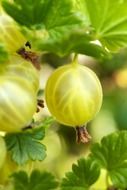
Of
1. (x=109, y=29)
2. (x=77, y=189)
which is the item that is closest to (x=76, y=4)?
(x=109, y=29)

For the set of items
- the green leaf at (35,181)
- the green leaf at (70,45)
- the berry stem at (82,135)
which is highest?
the green leaf at (70,45)

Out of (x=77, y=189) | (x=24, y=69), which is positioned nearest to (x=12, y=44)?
(x=24, y=69)

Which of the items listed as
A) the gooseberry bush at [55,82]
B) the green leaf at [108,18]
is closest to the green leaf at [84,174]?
the gooseberry bush at [55,82]

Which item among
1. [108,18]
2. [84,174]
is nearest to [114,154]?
[84,174]

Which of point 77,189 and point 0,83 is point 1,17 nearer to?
point 0,83

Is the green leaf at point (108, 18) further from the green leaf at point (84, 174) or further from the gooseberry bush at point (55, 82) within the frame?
the green leaf at point (84, 174)

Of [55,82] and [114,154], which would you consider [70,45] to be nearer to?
[55,82]
